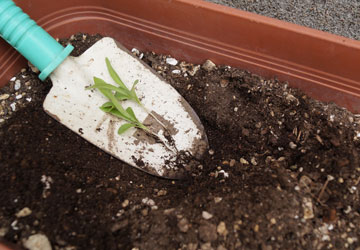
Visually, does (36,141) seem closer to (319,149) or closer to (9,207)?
(9,207)

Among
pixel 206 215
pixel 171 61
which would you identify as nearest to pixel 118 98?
pixel 171 61

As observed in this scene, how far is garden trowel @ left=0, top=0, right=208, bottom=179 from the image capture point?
1.11 m

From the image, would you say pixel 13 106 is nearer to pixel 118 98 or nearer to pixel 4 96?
pixel 4 96

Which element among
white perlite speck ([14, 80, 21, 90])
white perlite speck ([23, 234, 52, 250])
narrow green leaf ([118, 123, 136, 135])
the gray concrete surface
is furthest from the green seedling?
the gray concrete surface

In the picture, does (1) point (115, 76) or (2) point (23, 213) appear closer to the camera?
(2) point (23, 213)

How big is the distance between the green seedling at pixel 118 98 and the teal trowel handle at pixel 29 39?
0.15 m

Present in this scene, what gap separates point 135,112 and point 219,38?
40 centimetres

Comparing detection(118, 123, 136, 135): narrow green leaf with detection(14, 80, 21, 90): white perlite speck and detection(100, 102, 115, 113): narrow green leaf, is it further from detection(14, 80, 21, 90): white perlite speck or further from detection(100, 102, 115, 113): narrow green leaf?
detection(14, 80, 21, 90): white perlite speck

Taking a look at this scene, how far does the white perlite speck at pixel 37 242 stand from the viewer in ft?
2.95

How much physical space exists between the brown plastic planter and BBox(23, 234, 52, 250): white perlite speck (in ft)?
1.98

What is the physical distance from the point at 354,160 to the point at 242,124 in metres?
0.37

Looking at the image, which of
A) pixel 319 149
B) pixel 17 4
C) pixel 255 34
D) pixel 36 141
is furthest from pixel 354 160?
pixel 17 4

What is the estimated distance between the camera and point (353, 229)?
93cm

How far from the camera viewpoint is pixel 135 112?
3.88ft
